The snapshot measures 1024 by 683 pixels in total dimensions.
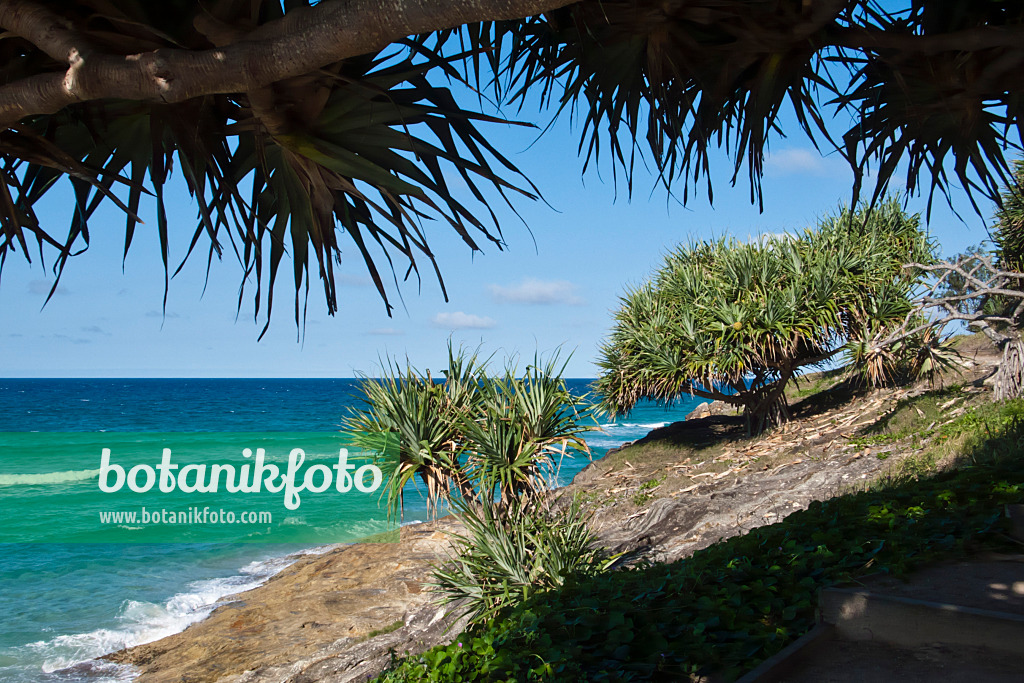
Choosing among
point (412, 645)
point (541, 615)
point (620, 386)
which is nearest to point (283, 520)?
point (620, 386)

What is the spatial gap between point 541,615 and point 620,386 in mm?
11601

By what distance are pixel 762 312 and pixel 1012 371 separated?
4.22 metres

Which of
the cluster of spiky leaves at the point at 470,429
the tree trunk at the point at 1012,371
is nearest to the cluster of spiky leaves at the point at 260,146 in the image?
the cluster of spiky leaves at the point at 470,429

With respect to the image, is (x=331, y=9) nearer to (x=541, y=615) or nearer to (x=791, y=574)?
(x=541, y=615)

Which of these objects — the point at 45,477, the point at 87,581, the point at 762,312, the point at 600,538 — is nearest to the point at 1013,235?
the point at 762,312

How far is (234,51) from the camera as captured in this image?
2.59 m

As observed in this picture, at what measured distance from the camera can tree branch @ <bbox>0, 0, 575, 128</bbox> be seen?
2.38 m

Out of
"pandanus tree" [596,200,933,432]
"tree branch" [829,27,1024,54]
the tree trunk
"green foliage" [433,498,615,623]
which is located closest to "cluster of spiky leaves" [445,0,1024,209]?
"tree branch" [829,27,1024,54]

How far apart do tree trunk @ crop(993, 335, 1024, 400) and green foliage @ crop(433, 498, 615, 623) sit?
6985 mm

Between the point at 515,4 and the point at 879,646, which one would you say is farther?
the point at 879,646

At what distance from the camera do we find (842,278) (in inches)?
522

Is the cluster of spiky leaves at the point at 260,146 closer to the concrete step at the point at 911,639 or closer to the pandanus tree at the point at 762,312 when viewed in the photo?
the concrete step at the point at 911,639

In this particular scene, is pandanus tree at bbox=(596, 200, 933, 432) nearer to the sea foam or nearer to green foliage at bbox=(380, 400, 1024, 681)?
green foliage at bbox=(380, 400, 1024, 681)

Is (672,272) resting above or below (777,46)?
above
